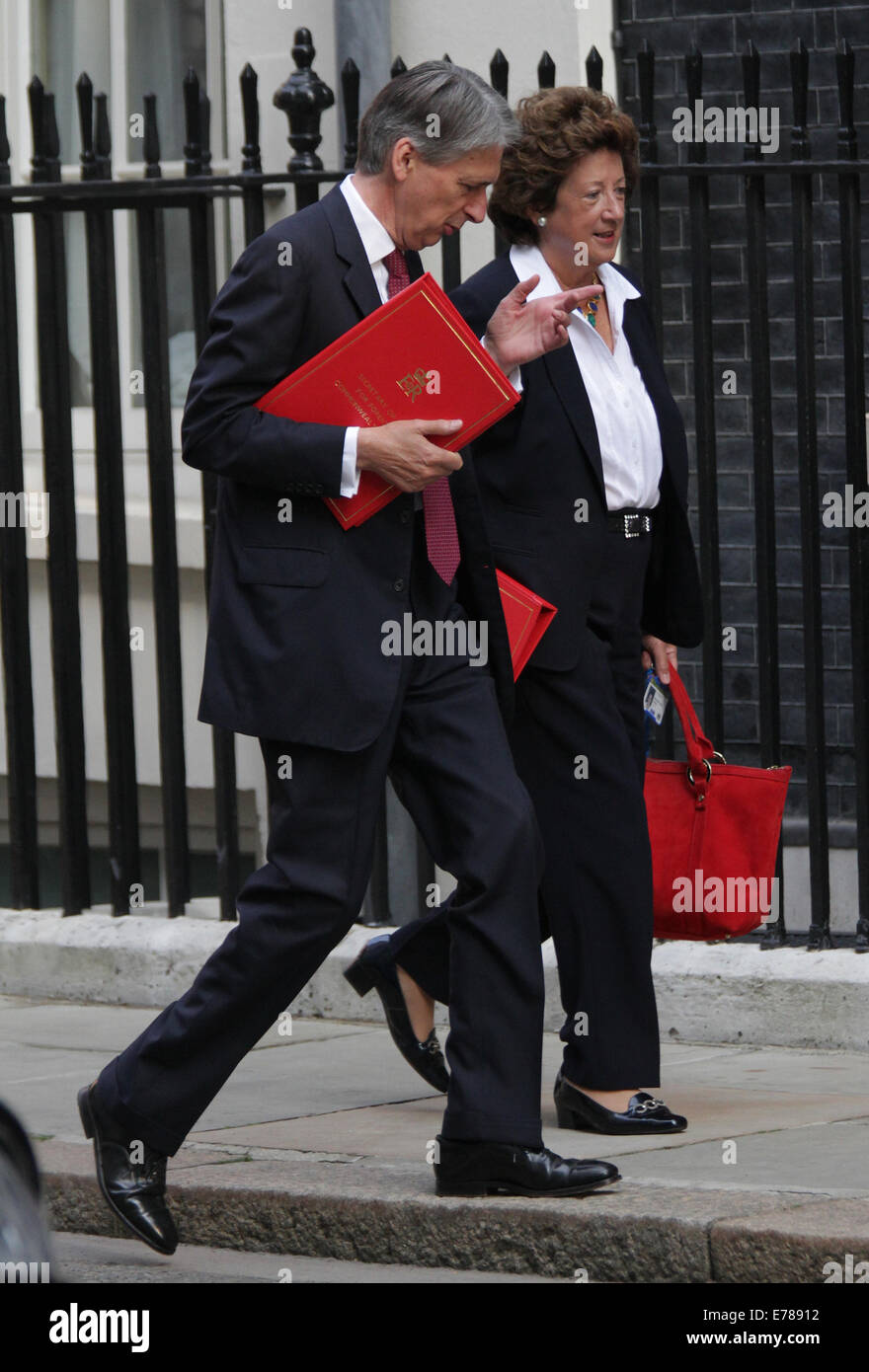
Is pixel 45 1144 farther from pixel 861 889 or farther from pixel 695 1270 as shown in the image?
pixel 861 889

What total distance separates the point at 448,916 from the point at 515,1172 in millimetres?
485

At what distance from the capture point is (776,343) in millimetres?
7246

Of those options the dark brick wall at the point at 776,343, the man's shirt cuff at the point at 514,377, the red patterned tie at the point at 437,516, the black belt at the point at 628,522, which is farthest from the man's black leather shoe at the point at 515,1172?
the dark brick wall at the point at 776,343

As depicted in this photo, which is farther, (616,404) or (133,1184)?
(616,404)

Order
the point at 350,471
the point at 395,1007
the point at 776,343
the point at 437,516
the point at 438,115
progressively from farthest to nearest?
the point at 776,343
the point at 395,1007
the point at 437,516
the point at 438,115
the point at 350,471

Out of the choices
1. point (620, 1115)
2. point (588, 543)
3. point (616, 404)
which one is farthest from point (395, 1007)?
point (616, 404)

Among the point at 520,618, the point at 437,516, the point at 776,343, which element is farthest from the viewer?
the point at 776,343

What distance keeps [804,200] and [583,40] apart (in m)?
1.34

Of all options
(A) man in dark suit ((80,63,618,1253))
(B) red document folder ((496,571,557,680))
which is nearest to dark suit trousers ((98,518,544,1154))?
(A) man in dark suit ((80,63,618,1253))

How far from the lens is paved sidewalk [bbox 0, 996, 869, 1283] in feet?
14.6

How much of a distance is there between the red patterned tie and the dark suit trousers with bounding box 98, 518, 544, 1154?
0.23 feet

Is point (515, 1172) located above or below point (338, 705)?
below

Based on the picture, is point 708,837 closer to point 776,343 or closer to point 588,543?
point 588,543

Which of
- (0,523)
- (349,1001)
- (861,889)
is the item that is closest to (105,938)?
(349,1001)
